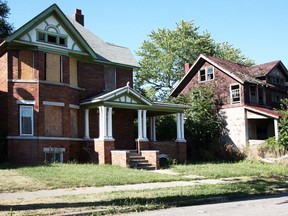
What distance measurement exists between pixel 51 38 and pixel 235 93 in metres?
17.5

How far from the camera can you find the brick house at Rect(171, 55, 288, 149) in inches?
1298

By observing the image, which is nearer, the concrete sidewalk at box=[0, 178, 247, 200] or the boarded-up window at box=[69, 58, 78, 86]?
the concrete sidewalk at box=[0, 178, 247, 200]

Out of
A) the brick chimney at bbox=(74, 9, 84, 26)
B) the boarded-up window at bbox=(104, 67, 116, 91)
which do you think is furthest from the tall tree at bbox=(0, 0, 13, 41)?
the boarded-up window at bbox=(104, 67, 116, 91)

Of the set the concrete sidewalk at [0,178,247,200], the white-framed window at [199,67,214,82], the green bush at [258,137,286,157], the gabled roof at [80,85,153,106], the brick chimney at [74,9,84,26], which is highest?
the brick chimney at [74,9,84,26]

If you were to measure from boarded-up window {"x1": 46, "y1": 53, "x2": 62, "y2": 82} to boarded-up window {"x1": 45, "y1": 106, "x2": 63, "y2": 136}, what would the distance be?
1.66 metres

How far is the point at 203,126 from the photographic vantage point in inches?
1244

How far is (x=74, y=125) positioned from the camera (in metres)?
23.7

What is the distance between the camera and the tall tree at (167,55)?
54062mm

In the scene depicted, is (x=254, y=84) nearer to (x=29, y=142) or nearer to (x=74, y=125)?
(x=74, y=125)

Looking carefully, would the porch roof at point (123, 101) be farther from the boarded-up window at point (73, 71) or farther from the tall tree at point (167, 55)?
the tall tree at point (167, 55)

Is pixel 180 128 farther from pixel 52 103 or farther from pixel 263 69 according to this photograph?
pixel 263 69

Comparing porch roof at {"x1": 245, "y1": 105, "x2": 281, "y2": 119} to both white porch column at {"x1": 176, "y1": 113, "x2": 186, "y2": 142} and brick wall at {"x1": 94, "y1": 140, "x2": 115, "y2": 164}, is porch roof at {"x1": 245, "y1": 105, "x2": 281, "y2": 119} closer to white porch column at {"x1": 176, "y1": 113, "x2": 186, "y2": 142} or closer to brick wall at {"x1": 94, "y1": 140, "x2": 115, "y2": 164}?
white porch column at {"x1": 176, "y1": 113, "x2": 186, "y2": 142}

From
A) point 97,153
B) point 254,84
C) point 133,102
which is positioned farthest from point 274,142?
point 97,153

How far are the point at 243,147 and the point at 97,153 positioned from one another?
14145 millimetres
